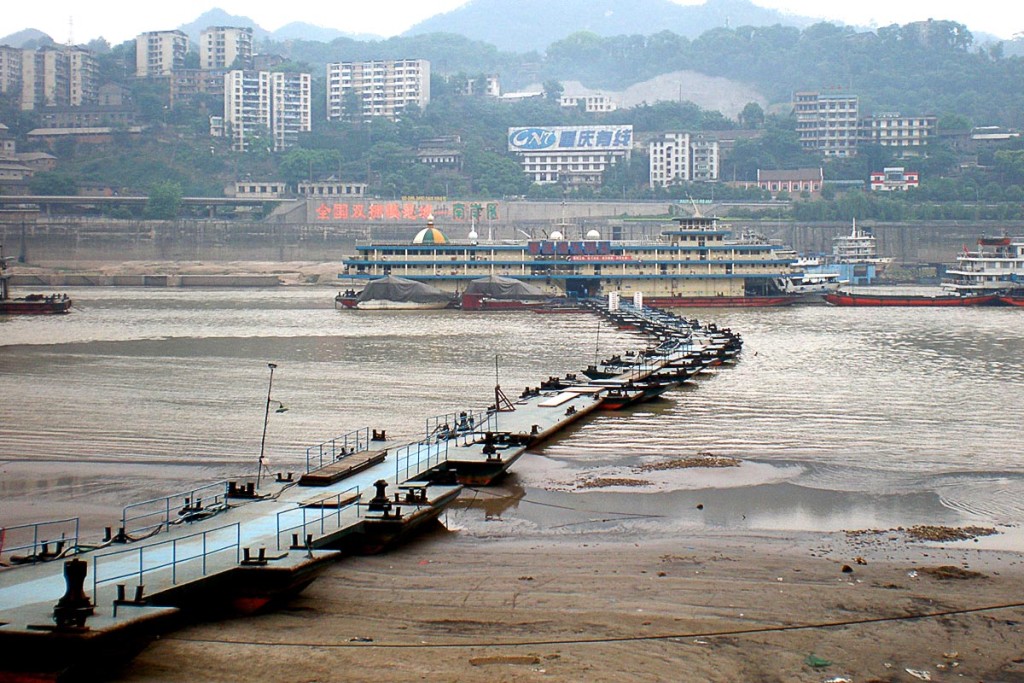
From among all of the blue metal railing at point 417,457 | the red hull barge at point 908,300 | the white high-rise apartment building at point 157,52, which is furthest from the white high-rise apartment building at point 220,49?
the blue metal railing at point 417,457

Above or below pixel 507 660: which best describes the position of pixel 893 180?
above

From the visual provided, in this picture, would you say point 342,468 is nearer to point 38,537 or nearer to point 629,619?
point 38,537

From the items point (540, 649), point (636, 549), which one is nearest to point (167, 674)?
point (540, 649)

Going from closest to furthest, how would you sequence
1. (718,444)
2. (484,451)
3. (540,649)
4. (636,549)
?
1. (540,649)
2. (636,549)
3. (484,451)
4. (718,444)

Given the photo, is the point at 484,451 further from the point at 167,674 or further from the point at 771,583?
the point at 167,674

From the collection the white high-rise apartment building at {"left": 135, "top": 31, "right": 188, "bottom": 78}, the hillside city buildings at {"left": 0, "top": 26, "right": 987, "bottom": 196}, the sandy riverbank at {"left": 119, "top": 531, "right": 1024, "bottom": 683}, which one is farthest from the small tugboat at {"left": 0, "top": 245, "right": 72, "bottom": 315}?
the white high-rise apartment building at {"left": 135, "top": 31, "right": 188, "bottom": 78}

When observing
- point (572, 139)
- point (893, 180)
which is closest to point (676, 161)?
point (572, 139)
